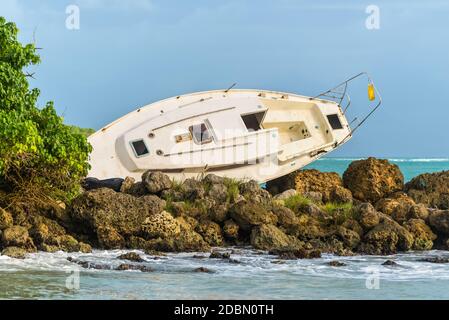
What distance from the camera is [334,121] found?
30500mm

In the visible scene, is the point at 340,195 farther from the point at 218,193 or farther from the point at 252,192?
the point at 218,193

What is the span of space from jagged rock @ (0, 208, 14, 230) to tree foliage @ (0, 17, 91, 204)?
1.02 meters

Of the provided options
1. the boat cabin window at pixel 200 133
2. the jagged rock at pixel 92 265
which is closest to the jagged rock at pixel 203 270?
the jagged rock at pixel 92 265

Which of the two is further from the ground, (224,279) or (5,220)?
(5,220)

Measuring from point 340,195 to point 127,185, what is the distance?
675cm

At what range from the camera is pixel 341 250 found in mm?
21000

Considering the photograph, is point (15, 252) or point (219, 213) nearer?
point (15, 252)

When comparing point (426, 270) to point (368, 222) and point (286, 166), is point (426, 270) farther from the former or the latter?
point (286, 166)

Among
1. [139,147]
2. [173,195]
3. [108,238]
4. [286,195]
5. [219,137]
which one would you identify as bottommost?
[108,238]

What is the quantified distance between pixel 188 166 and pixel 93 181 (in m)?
3.10

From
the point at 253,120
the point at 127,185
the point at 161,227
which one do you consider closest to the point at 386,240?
the point at 161,227

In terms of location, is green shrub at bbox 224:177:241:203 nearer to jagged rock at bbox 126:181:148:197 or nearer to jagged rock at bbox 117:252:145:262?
jagged rock at bbox 126:181:148:197
